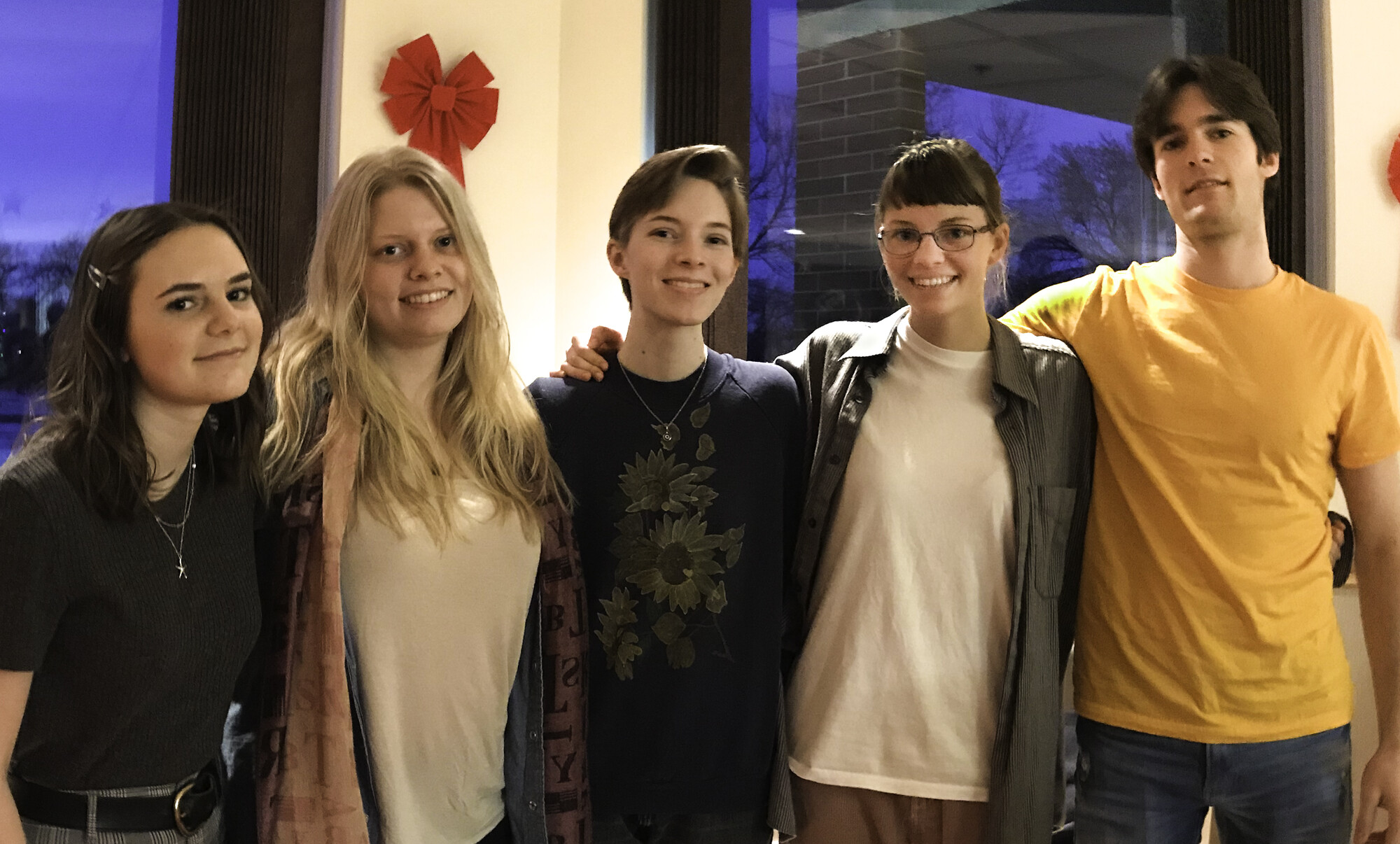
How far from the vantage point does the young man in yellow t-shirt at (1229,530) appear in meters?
1.76

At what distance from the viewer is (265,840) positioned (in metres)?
1.57

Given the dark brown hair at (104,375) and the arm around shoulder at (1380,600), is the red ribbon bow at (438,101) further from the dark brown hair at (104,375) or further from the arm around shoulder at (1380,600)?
the arm around shoulder at (1380,600)

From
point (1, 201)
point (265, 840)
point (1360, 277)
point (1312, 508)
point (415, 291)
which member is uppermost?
point (1, 201)

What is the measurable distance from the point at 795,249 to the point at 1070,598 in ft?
6.98

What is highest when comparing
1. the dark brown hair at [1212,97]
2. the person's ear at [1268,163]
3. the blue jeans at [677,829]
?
the dark brown hair at [1212,97]

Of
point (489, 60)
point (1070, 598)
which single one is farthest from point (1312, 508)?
point (489, 60)

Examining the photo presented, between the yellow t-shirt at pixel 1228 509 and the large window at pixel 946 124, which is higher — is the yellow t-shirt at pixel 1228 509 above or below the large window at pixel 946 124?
below

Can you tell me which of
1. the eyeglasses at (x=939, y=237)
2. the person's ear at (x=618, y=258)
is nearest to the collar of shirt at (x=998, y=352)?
the eyeglasses at (x=939, y=237)

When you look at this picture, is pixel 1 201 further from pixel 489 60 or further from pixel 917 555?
pixel 917 555

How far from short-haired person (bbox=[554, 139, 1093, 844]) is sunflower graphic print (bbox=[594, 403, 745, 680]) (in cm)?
19

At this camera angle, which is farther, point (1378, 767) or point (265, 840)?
point (1378, 767)

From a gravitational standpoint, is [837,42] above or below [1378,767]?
above

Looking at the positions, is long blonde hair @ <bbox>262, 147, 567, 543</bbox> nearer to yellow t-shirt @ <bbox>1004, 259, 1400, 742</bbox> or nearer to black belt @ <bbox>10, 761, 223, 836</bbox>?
black belt @ <bbox>10, 761, 223, 836</bbox>

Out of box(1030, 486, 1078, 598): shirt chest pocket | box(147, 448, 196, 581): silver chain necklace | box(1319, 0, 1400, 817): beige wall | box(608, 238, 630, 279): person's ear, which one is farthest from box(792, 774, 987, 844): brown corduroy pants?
box(1319, 0, 1400, 817): beige wall
